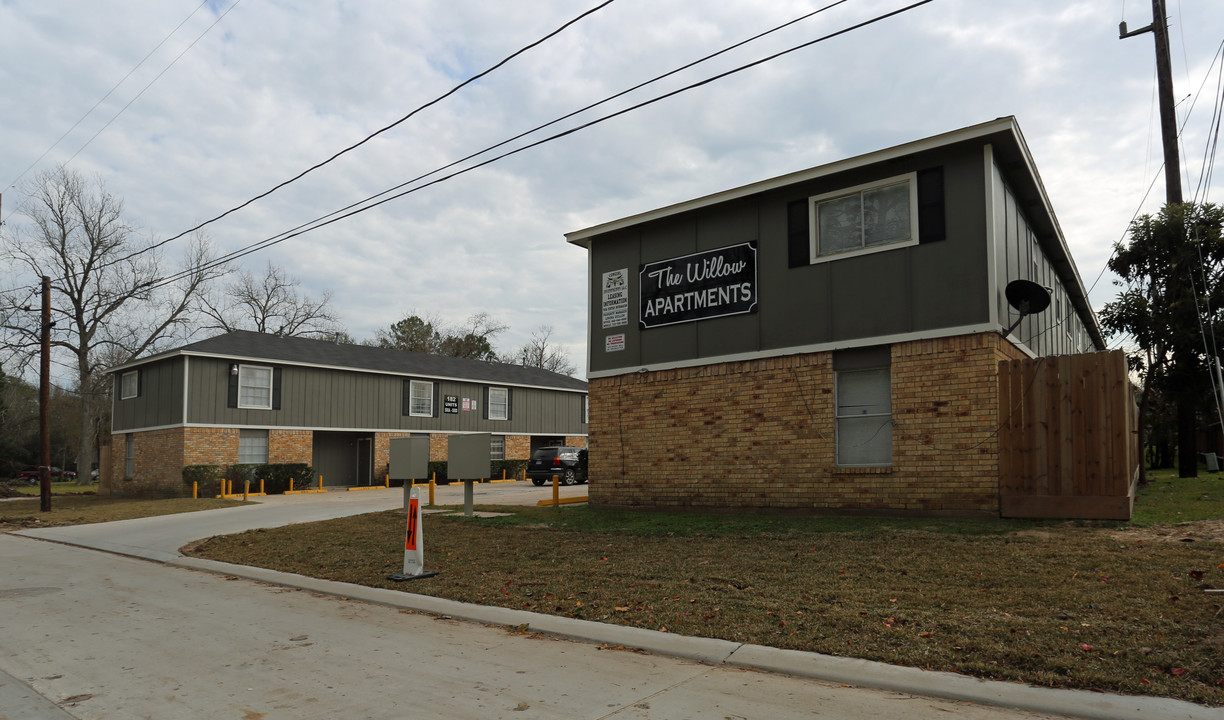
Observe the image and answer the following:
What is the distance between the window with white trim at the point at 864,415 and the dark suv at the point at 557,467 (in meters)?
17.6

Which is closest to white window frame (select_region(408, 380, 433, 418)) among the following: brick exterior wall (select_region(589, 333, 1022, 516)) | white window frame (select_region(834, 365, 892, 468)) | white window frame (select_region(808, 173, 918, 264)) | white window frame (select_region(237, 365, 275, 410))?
white window frame (select_region(237, 365, 275, 410))

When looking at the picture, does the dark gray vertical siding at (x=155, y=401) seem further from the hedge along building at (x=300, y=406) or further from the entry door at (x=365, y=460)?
the entry door at (x=365, y=460)

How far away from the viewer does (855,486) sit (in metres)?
12.6

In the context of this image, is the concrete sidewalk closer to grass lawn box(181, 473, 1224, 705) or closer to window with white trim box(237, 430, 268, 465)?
grass lawn box(181, 473, 1224, 705)

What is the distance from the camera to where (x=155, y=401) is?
3045cm

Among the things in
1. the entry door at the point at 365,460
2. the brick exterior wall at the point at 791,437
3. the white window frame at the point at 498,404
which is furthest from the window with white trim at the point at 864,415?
the white window frame at the point at 498,404

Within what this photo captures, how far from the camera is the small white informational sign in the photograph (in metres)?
16.4

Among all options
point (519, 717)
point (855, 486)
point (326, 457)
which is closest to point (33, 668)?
point (519, 717)

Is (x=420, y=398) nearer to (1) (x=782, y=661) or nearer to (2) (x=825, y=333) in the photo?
(2) (x=825, y=333)

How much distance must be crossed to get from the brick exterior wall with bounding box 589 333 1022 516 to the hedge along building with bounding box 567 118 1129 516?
0.10ft

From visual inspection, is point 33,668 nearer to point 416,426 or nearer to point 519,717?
point 519,717

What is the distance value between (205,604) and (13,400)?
64810mm

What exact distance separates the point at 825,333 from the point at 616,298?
488 centimetres

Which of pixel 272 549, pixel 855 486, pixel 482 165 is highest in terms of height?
pixel 482 165
